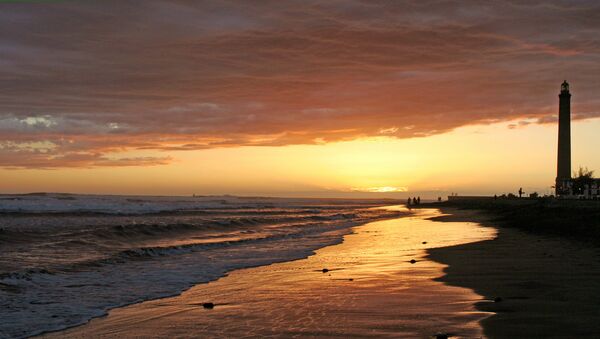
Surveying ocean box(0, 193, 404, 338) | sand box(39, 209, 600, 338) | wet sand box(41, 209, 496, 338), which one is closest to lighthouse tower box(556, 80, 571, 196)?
ocean box(0, 193, 404, 338)

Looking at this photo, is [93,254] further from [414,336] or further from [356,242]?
[414,336]

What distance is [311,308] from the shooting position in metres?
10.3

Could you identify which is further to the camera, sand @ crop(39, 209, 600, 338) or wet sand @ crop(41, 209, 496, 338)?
wet sand @ crop(41, 209, 496, 338)

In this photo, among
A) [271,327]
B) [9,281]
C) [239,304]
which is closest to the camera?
[271,327]

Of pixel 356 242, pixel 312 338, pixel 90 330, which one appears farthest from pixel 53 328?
pixel 356 242

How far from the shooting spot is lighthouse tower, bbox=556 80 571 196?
64.2 meters

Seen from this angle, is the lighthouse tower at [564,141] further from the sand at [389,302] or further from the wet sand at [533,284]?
the sand at [389,302]

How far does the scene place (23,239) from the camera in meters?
25.6

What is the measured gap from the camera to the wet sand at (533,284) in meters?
8.20

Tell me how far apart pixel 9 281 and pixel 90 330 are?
598 centimetres

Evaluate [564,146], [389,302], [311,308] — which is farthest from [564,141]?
[311,308]

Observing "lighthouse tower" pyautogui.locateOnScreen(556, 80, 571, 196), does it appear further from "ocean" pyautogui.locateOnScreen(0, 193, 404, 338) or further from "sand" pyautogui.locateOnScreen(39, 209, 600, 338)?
"sand" pyautogui.locateOnScreen(39, 209, 600, 338)

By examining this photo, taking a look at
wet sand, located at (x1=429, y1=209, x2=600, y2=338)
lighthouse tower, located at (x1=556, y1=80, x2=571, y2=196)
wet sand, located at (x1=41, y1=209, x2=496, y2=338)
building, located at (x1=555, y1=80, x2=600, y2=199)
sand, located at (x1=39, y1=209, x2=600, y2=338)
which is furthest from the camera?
lighthouse tower, located at (x1=556, y1=80, x2=571, y2=196)

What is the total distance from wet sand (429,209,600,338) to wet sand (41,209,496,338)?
44cm
